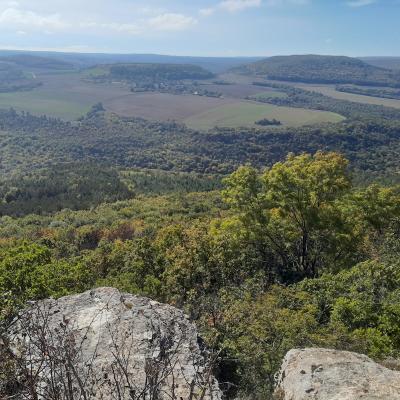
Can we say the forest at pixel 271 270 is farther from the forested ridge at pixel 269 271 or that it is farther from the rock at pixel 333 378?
the rock at pixel 333 378

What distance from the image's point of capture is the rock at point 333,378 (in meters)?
11.0

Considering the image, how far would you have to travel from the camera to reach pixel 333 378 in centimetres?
1163

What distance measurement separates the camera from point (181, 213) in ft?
294

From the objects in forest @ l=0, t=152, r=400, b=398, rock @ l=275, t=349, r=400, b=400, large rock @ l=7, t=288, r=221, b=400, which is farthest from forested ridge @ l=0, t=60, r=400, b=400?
large rock @ l=7, t=288, r=221, b=400

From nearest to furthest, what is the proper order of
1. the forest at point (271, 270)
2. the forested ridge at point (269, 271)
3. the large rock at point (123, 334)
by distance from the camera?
the large rock at point (123, 334), the forested ridge at point (269, 271), the forest at point (271, 270)

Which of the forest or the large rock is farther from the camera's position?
the forest

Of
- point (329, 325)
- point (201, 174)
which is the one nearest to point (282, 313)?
point (329, 325)

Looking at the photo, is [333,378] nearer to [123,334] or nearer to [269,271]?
[123,334]

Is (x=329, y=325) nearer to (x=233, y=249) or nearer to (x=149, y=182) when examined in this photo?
(x=233, y=249)

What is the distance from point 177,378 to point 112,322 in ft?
13.3

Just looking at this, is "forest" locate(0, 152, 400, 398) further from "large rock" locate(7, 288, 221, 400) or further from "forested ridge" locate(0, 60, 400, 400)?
"large rock" locate(7, 288, 221, 400)

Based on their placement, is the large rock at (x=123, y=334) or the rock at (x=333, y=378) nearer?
the rock at (x=333, y=378)

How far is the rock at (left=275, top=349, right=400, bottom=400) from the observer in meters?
11.0

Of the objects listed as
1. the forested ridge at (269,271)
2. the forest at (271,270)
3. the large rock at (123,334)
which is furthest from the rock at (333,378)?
the large rock at (123,334)
